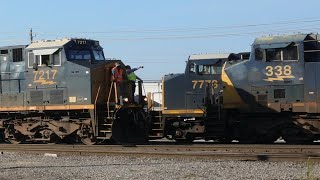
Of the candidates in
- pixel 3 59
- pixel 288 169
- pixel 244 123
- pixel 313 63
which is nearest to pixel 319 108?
pixel 313 63

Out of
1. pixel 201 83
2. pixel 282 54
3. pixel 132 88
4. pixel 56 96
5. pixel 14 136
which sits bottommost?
pixel 14 136

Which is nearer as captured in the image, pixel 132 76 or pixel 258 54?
pixel 258 54

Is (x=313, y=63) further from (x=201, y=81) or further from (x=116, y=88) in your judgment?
(x=116, y=88)

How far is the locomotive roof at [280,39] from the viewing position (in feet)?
48.1

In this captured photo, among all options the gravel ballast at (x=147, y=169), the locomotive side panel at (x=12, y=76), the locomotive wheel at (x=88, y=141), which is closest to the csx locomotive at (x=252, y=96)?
the locomotive wheel at (x=88, y=141)

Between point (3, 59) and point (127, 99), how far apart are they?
5.16 metres

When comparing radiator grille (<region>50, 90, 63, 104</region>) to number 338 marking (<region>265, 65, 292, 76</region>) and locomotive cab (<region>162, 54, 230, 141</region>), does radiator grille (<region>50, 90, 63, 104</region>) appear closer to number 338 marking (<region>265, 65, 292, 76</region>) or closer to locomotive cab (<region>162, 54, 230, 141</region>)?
locomotive cab (<region>162, 54, 230, 141</region>)

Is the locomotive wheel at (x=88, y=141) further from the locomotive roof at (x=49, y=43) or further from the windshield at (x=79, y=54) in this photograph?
the locomotive roof at (x=49, y=43)

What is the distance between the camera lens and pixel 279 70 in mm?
14938

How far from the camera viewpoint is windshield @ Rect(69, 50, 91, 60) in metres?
15.8

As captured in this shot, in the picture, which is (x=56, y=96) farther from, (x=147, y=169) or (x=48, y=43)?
(x=147, y=169)

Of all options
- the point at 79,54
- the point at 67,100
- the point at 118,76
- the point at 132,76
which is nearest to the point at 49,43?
the point at 79,54

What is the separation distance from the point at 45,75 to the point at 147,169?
25.3 feet

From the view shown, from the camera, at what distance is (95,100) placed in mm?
15312
